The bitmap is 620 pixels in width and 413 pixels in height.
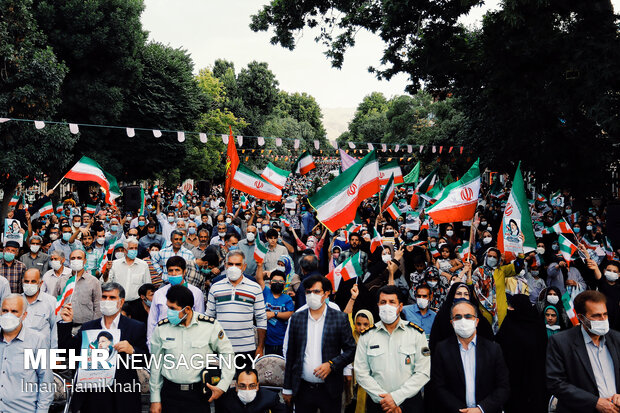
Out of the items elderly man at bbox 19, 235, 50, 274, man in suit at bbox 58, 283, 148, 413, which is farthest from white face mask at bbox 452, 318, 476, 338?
elderly man at bbox 19, 235, 50, 274

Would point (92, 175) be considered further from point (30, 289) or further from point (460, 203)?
point (460, 203)

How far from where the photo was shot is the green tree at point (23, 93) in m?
18.6

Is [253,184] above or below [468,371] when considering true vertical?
above

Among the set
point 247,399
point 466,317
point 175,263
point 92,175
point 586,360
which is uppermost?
point 92,175

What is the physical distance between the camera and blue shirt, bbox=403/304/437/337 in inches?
259

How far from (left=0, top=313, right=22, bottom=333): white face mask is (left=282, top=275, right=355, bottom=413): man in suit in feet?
7.63

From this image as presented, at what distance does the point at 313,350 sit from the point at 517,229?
3616 mm

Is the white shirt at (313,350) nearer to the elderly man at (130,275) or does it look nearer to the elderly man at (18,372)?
the elderly man at (18,372)

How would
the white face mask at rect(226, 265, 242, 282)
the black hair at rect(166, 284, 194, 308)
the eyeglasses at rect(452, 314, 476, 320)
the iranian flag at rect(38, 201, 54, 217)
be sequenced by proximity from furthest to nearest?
the iranian flag at rect(38, 201, 54, 217)
the white face mask at rect(226, 265, 242, 282)
the black hair at rect(166, 284, 194, 308)
the eyeglasses at rect(452, 314, 476, 320)

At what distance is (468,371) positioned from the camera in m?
4.41

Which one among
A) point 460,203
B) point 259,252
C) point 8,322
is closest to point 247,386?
point 8,322

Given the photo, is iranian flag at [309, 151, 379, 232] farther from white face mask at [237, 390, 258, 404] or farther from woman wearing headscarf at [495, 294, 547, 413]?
white face mask at [237, 390, 258, 404]

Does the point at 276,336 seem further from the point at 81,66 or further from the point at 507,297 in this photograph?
the point at 81,66

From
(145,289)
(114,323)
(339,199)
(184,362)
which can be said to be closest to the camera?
(184,362)
